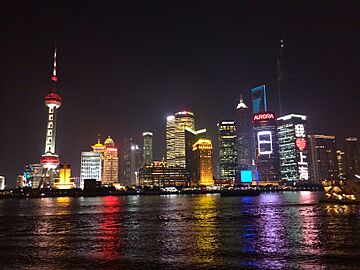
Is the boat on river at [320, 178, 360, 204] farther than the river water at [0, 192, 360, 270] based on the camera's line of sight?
Yes

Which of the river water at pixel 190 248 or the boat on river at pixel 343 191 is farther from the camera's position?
the boat on river at pixel 343 191

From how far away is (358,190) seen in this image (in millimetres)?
80312

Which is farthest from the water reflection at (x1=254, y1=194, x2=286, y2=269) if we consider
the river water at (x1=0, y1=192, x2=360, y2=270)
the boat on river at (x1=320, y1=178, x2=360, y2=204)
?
the boat on river at (x1=320, y1=178, x2=360, y2=204)

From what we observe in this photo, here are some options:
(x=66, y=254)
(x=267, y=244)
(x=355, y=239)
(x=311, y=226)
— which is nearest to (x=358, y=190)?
(x=311, y=226)

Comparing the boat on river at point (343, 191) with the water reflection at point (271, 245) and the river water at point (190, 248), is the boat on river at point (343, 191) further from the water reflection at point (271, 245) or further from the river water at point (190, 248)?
the water reflection at point (271, 245)

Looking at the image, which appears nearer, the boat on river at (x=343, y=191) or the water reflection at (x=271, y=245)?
the water reflection at (x=271, y=245)

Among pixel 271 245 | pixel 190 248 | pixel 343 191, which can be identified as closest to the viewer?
pixel 190 248

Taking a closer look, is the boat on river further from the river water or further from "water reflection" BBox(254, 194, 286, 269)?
"water reflection" BBox(254, 194, 286, 269)

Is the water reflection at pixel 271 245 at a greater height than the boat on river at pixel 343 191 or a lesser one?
lesser

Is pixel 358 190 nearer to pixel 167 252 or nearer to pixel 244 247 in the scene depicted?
pixel 244 247

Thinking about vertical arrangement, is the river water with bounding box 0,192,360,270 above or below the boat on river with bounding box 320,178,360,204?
below

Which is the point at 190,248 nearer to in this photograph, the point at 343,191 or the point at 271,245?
the point at 271,245

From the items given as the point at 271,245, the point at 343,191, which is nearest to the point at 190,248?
the point at 271,245

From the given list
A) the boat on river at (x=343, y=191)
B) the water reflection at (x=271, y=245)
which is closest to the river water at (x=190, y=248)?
the water reflection at (x=271, y=245)
